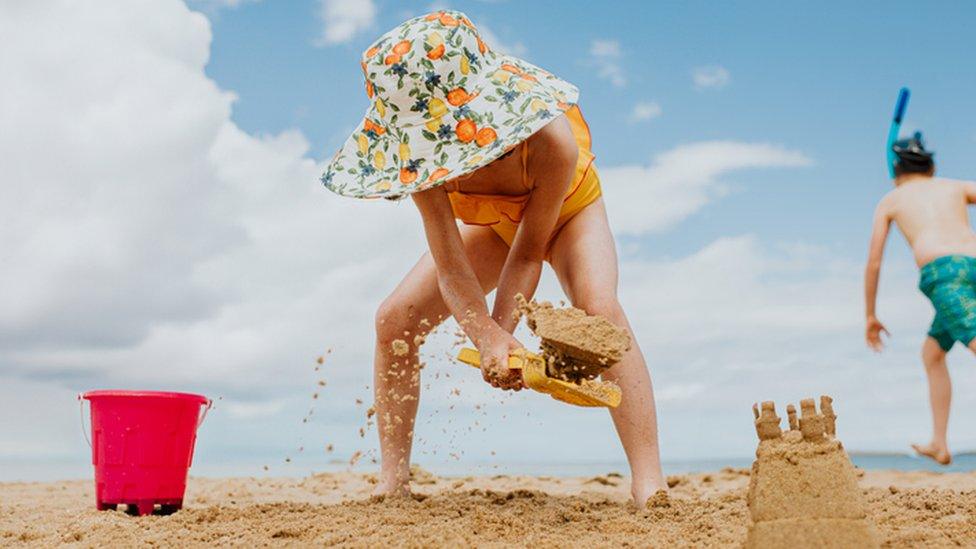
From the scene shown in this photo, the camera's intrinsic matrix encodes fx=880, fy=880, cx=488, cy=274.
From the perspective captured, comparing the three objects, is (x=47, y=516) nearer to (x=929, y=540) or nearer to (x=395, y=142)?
(x=395, y=142)

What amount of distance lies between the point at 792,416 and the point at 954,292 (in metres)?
3.41

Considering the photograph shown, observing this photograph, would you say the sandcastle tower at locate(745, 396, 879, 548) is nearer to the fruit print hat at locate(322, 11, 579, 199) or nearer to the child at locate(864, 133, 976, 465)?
the fruit print hat at locate(322, 11, 579, 199)

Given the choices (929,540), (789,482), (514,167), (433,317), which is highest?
(514,167)

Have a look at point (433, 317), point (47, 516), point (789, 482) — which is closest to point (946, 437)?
point (433, 317)

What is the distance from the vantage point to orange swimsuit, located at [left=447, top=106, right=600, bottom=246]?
3.08 meters

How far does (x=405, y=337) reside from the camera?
3482 millimetres

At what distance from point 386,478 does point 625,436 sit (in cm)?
100

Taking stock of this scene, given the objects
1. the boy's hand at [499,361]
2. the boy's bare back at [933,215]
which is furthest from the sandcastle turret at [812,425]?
the boy's bare back at [933,215]

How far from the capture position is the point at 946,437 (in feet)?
17.1

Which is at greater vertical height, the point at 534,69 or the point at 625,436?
the point at 534,69

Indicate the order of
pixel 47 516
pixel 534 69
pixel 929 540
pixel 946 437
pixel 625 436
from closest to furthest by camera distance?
pixel 929 540 → pixel 534 69 → pixel 625 436 → pixel 47 516 → pixel 946 437

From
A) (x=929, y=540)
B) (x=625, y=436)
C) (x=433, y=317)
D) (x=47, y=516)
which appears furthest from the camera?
(x=47, y=516)

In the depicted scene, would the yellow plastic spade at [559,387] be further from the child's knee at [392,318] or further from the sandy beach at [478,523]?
the child's knee at [392,318]

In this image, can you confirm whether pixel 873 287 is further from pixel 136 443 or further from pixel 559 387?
pixel 136 443
